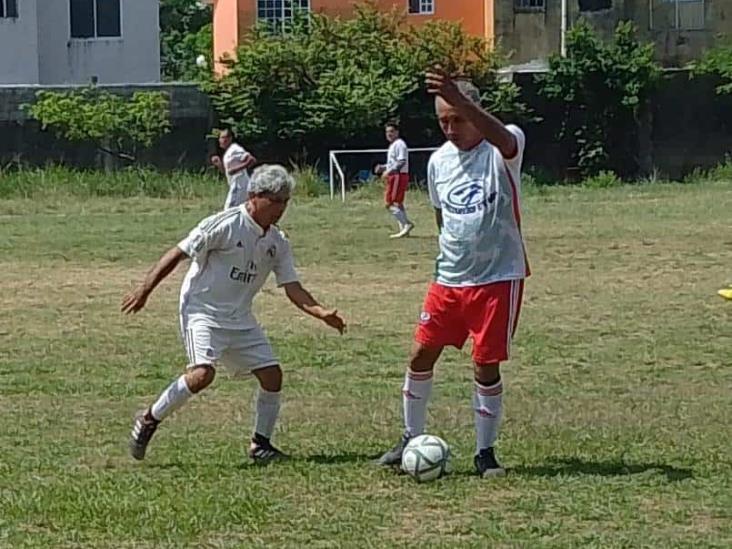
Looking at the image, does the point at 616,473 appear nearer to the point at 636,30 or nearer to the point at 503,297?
the point at 503,297

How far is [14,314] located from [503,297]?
326 inches

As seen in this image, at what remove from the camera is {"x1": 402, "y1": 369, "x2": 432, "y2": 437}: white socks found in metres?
7.94

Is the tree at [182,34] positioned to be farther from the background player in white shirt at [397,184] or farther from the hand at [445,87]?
the hand at [445,87]

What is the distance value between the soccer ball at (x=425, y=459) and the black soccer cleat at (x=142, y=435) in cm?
139

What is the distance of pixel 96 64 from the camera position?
4928 cm

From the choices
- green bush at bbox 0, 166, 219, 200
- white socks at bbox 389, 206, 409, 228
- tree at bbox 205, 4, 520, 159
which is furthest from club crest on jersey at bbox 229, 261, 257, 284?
tree at bbox 205, 4, 520, 159

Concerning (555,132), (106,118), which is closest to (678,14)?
(555,132)

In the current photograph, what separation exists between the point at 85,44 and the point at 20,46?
6.76ft

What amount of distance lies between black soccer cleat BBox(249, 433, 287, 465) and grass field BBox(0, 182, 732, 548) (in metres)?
0.07

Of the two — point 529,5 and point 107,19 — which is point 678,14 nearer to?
point 529,5

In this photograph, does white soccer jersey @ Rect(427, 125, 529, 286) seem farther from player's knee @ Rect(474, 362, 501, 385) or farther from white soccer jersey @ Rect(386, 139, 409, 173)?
white soccer jersey @ Rect(386, 139, 409, 173)

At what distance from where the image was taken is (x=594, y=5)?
4647 centimetres

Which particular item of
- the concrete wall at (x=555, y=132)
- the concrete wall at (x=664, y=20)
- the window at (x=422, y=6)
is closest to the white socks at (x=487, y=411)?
the concrete wall at (x=555, y=132)

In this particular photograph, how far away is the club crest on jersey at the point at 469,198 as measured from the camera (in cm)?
754
